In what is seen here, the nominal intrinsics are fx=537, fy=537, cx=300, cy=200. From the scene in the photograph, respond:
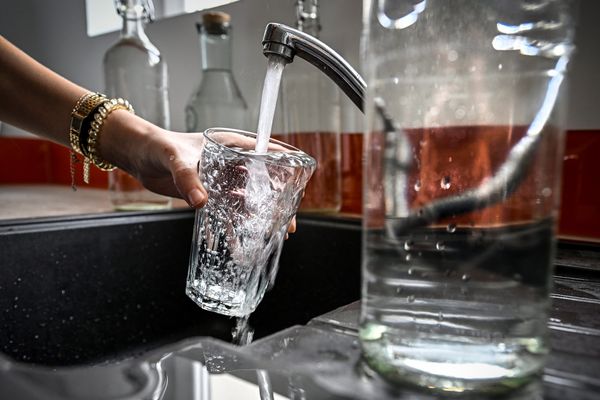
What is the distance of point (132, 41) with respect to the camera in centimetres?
122

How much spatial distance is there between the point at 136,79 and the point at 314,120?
0.49m

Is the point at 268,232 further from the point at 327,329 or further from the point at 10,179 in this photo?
the point at 10,179

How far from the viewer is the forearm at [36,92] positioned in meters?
0.77

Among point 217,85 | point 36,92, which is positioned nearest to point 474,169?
point 36,92

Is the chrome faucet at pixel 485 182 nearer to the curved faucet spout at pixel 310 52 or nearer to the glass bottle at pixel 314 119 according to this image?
the curved faucet spout at pixel 310 52

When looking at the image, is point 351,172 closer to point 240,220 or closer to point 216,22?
point 216,22

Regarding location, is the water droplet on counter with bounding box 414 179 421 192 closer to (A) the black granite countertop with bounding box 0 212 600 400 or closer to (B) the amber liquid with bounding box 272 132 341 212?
(A) the black granite countertop with bounding box 0 212 600 400

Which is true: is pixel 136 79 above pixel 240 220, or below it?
above

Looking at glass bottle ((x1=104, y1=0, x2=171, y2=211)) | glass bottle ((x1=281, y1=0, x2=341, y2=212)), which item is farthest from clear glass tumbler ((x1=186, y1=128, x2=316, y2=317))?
glass bottle ((x1=104, y1=0, x2=171, y2=211))

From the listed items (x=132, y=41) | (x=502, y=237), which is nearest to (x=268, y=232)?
(x=502, y=237)

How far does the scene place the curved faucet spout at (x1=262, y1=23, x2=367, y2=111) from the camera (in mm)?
477

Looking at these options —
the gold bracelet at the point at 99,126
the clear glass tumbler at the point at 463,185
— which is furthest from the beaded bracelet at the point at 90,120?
the clear glass tumbler at the point at 463,185

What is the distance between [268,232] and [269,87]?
Answer: 0.43 ft

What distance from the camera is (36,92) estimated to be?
0.77 metres
